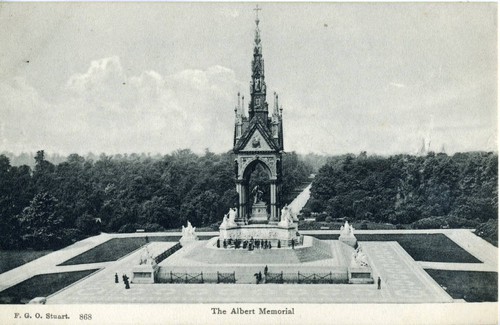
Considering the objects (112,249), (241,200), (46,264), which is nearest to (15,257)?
(46,264)

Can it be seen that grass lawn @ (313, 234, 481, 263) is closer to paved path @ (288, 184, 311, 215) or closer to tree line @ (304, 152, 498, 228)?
tree line @ (304, 152, 498, 228)

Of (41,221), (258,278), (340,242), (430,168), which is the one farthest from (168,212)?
(430,168)

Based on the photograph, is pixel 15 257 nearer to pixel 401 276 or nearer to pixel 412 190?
pixel 401 276

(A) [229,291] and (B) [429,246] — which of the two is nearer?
(A) [229,291]

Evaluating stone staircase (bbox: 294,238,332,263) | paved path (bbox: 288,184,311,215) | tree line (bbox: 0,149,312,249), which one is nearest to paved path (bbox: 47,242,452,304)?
stone staircase (bbox: 294,238,332,263)

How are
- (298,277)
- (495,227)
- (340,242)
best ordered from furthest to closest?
(340,242) < (495,227) < (298,277)

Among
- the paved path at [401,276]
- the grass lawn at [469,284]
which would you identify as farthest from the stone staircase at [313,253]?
the grass lawn at [469,284]

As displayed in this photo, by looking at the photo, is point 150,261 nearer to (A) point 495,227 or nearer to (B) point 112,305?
(B) point 112,305
